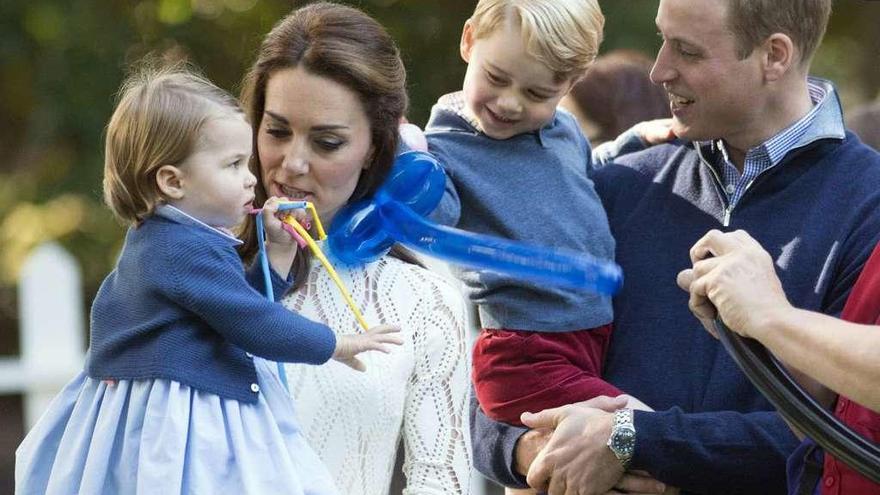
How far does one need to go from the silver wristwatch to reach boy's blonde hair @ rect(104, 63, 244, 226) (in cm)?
97

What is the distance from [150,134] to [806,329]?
1.08 meters

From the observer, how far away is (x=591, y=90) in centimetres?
448

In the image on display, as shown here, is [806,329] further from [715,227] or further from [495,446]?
[495,446]

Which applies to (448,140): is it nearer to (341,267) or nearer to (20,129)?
(341,267)

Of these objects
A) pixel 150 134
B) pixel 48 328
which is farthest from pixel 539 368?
pixel 48 328

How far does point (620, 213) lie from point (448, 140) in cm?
40

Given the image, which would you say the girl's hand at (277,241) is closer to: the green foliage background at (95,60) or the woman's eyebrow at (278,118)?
the woman's eyebrow at (278,118)

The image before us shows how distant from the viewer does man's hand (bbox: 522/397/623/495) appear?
334cm

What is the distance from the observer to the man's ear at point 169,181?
2.82 meters

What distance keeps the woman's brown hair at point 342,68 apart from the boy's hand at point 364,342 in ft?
1.46

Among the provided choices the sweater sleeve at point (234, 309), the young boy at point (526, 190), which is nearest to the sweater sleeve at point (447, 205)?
the young boy at point (526, 190)

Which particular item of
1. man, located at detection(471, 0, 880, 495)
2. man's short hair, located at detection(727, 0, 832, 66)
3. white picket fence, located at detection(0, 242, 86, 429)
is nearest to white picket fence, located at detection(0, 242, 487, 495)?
white picket fence, located at detection(0, 242, 86, 429)

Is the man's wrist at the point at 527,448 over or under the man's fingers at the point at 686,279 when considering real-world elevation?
under

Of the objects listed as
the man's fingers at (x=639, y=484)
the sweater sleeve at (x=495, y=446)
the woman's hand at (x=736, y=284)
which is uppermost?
the woman's hand at (x=736, y=284)
